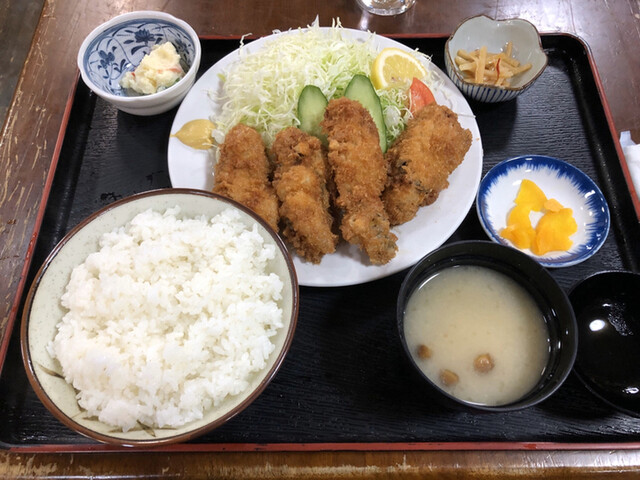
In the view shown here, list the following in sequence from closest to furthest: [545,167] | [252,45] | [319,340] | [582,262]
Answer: [319,340], [582,262], [545,167], [252,45]

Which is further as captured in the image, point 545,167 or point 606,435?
point 545,167

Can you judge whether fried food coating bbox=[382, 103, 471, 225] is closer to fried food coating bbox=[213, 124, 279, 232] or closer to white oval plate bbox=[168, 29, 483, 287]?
white oval plate bbox=[168, 29, 483, 287]

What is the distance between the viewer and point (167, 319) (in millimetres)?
1610

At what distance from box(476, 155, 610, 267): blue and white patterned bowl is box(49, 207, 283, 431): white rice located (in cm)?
122

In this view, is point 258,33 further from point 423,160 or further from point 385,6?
point 423,160

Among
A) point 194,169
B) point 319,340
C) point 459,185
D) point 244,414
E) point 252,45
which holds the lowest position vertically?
point 244,414

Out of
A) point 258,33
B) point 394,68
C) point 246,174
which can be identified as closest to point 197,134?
point 246,174

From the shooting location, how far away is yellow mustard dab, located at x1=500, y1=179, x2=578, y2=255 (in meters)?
2.16

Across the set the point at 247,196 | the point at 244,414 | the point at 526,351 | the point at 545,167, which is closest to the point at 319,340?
the point at 244,414

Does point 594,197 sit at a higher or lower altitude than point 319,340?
higher

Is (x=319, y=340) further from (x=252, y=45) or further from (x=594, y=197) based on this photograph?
(x=252, y=45)

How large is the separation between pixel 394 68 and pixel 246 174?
3.58ft

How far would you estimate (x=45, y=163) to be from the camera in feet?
8.23

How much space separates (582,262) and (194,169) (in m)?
2.01
